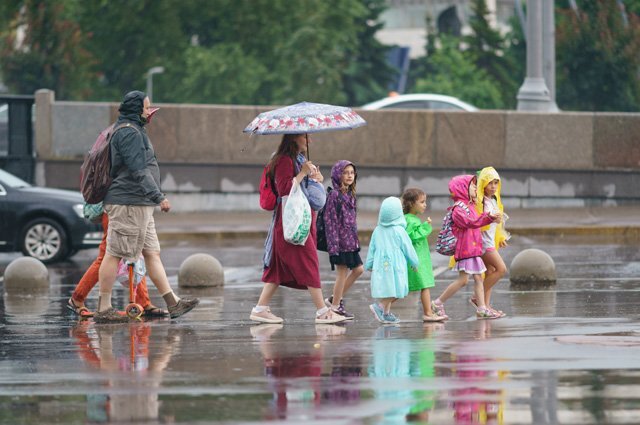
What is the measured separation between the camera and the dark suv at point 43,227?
1955 centimetres

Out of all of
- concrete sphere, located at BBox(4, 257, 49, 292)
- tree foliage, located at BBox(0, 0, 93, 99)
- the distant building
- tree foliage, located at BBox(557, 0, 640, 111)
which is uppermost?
the distant building

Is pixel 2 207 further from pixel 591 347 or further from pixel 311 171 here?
pixel 591 347

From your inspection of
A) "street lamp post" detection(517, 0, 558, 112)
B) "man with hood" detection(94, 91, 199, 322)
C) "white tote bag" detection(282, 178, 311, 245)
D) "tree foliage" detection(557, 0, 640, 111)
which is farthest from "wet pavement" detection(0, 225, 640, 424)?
"tree foliage" detection(557, 0, 640, 111)

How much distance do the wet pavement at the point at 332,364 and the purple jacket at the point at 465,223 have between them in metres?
0.53

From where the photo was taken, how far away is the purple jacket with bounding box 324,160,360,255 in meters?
12.7

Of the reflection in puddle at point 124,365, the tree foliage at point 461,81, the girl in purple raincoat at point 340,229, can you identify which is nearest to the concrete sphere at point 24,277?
the reflection in puddle at point 124,365

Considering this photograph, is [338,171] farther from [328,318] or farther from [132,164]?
[132,164]

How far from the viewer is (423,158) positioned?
79.5 ft

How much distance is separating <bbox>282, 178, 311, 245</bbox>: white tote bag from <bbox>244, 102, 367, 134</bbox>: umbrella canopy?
417 mm

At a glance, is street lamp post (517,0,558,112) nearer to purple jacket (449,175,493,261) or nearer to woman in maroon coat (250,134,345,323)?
purple jacket (449,175,493,261)

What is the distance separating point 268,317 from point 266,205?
87cm

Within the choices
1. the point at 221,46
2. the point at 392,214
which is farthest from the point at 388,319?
the point at 221,46

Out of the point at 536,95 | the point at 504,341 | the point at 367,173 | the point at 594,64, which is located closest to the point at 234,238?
the point at 367,173

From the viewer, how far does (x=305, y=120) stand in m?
12.0
